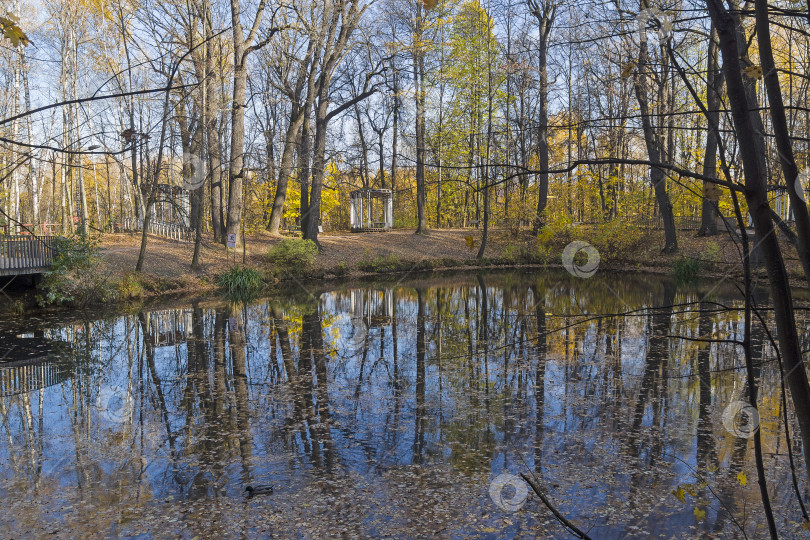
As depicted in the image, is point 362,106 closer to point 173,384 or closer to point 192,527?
point 173,384

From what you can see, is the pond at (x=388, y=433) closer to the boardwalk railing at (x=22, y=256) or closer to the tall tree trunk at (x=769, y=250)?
the tall tree trunk at (x=769, y=250)

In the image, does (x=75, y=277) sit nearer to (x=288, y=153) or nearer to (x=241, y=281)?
(x=241, y=281)

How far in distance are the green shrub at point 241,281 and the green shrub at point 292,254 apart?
174 cm

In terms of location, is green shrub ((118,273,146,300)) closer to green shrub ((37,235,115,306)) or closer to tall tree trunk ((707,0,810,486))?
green shrub ((37,235,115,306))

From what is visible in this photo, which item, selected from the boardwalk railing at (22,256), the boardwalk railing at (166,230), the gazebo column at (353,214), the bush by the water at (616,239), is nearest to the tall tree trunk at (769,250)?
the boardwalk railing at (22,256)

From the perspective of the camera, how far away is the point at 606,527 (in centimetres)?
446

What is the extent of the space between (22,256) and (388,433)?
11704mm

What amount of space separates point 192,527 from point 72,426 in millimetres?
2945

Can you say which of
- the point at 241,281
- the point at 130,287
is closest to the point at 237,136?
the point at 241,281

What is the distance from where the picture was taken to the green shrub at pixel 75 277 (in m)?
14.9

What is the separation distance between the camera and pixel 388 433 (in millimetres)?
6387

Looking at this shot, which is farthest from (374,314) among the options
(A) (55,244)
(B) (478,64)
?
(B) (478,64)

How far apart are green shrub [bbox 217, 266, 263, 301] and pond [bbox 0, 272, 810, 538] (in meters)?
6.57

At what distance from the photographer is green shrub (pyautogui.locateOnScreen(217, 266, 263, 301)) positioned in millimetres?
18656
